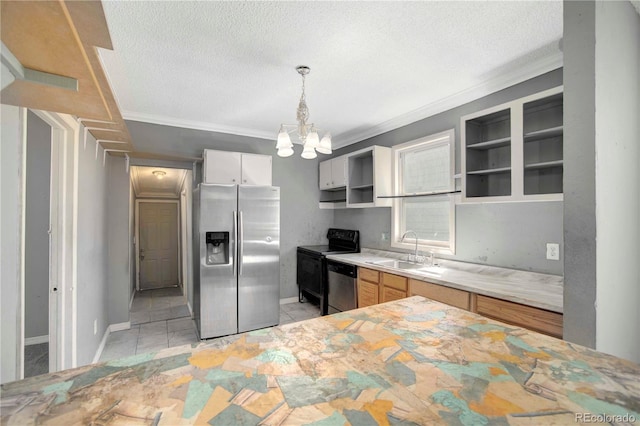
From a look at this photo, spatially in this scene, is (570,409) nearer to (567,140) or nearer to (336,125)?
(567,140)

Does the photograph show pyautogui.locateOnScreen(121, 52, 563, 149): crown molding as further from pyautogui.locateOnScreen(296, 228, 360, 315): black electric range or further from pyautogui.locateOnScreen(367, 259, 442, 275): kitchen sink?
pyautogui.locateOnScreen(367, 259, 442, 275): kitchen sink

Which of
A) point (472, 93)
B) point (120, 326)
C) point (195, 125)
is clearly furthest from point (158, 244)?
point (472, 93)

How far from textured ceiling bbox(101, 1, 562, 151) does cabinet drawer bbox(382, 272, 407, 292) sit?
5.98 feet

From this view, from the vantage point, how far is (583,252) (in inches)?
56.8

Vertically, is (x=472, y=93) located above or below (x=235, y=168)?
above

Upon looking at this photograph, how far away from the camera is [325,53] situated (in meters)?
2.12

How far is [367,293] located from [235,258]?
1585 millimetres

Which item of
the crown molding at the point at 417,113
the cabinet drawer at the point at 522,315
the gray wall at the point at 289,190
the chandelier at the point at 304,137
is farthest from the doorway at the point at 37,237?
the cabinet drawer at the point at 522,315

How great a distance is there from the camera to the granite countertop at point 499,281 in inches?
72.0

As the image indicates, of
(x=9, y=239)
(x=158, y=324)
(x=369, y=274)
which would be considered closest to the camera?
(x=9, y=239)

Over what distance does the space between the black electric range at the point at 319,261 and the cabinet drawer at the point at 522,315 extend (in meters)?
2.14

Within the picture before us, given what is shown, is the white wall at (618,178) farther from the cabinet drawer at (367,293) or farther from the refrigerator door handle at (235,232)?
the refrigerator door handle at (235,232)

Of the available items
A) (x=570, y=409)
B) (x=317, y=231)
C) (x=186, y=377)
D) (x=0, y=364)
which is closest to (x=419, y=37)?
(x=570, y=409)

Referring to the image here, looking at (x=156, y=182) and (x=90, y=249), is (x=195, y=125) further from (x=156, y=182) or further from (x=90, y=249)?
(x=156, y=182)
